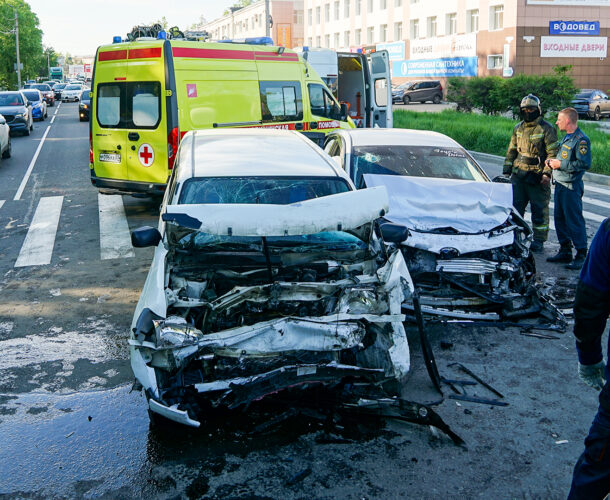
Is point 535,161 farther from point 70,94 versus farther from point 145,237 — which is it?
point 70,94

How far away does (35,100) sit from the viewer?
34219mm

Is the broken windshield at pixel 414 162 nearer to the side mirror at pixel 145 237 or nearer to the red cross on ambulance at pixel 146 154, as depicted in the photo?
the side mirror at pixel 145 237

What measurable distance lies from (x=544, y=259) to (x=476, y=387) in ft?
13.5

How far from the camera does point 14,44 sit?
7662 centimetres

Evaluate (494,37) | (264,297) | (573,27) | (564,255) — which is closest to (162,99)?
(564,255)

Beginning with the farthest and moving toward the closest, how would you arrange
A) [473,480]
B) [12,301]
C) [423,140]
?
1. [423,140]
2. [12,301]
3. [473,480]

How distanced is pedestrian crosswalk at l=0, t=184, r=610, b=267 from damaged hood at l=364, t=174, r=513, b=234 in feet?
12.2

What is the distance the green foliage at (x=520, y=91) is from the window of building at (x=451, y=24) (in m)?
24.3

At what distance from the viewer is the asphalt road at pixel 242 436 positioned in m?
4.01

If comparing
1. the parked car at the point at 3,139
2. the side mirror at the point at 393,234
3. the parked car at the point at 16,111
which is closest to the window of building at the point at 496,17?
the parked car at the point at 16,111

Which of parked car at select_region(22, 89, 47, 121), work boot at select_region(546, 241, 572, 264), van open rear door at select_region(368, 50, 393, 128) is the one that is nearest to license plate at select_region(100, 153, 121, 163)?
work boot at select_region(546, 241, 572, 264)

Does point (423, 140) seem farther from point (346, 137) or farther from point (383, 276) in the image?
point (383, 276)

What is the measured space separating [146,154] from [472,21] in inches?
1667

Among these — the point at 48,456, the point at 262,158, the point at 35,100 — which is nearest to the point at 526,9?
the point at 35,100
